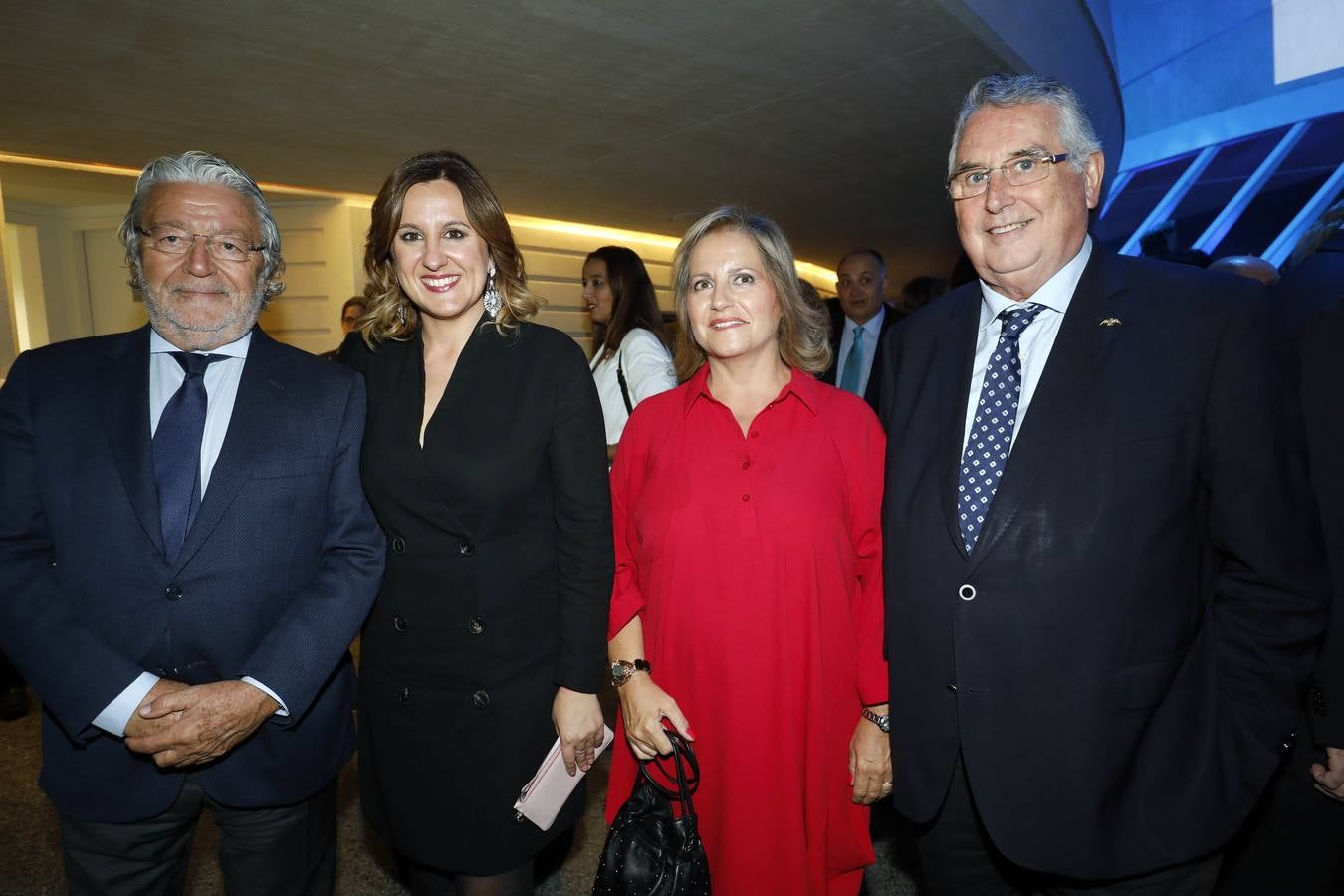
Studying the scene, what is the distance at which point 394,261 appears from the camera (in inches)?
74.0

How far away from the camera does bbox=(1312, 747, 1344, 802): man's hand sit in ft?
5.40

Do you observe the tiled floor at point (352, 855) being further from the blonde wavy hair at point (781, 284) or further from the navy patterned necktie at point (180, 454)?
the blonde wavy hair at point (781, 284)

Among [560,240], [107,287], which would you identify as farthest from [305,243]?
[560,240]

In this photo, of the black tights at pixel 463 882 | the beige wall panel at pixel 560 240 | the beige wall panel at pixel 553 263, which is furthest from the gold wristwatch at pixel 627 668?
the beige wall panel at pixel 553 263

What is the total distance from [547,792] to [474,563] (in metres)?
0.55

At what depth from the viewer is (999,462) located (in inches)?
61.0

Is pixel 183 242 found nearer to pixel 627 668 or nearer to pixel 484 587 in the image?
pixel 484 587

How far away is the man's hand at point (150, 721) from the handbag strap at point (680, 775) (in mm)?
982

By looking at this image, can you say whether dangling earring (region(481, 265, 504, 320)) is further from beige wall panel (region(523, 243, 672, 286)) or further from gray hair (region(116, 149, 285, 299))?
beige wall panel (region(523, 243, 672, 286))

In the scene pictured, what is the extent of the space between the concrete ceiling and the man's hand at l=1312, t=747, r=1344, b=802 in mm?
2663

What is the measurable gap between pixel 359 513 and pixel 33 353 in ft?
2.45

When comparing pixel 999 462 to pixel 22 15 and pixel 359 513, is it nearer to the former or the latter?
pixel 359 513

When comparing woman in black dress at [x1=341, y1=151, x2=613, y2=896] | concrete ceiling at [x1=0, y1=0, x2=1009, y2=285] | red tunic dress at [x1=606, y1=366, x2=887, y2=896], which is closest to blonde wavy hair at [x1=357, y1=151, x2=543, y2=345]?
woman in black dress at [x1=341, y1=151, x2=613, y2=896]

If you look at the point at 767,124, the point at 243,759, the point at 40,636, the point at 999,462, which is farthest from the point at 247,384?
the point at 767,124
